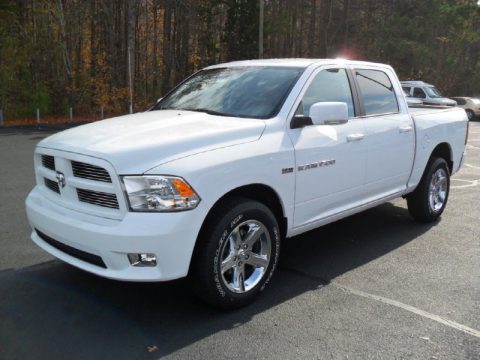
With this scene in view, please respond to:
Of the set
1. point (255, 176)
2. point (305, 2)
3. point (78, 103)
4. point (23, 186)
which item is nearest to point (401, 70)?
point (305, 2)

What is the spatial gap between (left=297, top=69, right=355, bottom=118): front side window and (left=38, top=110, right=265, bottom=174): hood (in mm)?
638

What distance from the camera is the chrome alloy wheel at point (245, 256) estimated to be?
3.76 m

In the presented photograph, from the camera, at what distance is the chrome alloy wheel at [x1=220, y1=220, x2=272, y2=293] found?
376cm

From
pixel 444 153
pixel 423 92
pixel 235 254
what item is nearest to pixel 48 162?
pixel 235 254

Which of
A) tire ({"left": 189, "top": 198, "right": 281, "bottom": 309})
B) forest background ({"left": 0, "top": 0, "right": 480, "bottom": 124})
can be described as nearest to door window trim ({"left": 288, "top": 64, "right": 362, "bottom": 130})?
tire ({"left": 189, "top": 198, "right": 281, "bottom": 309})

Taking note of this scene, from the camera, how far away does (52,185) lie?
398cm

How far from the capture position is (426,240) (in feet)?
18.5

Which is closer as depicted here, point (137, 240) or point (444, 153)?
point (137, 240)

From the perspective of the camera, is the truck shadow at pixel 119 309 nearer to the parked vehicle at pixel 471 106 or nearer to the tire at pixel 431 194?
the tire at pixel 431 194

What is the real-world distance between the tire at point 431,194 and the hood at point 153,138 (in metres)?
2.93

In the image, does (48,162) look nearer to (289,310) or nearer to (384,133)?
(289,310)

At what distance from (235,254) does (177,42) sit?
2929 centimetres

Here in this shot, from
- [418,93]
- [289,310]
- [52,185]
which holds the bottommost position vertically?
[289,310]

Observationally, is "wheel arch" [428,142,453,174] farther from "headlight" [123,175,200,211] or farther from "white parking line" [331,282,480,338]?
"headlight" [123,175,200,211]
